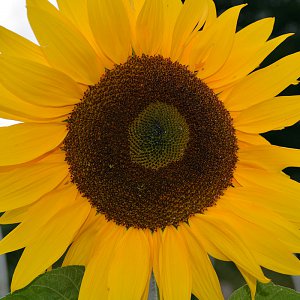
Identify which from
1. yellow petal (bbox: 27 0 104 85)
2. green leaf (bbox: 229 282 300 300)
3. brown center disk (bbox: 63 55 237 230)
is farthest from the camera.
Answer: green leaf (bbox: 229 282 300 300)

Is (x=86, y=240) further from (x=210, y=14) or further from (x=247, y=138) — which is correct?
(x=210, y=14)

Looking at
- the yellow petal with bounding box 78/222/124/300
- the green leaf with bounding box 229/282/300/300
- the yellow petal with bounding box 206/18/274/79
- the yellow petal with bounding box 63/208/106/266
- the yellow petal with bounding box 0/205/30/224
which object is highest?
the yellow petal with bounding box 206/18/274/79

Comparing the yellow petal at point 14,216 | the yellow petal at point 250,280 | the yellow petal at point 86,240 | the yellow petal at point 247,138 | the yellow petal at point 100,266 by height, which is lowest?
the yellow petal at point 250,280

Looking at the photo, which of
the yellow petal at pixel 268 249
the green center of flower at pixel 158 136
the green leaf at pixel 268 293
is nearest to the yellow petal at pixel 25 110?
the green center of flower at pixel 158 136

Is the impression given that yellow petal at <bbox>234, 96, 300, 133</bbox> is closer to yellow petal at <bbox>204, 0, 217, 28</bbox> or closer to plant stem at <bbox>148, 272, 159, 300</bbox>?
yellow petal at <bbox>204, 0, 217, 28</bbox>

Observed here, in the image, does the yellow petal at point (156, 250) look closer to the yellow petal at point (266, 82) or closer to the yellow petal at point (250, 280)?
the yellow petal at point (250, 280)

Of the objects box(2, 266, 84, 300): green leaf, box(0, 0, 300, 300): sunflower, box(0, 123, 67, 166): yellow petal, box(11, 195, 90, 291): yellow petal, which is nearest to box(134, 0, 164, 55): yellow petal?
box(0, 0, 300, 300): sunflower
